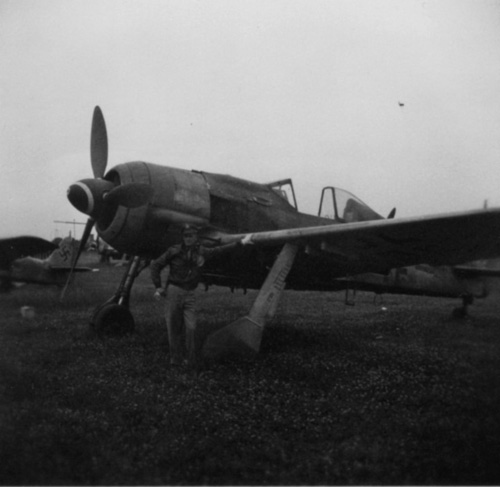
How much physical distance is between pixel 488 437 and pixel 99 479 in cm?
243

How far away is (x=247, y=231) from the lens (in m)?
6.54

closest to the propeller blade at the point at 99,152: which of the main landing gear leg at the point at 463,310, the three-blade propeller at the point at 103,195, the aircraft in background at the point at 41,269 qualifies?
the three-blade propeller at the point at 103,195

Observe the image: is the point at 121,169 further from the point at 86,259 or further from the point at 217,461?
the point at 86,259

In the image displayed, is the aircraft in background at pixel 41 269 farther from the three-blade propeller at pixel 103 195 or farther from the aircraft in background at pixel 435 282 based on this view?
the aircraft in background at pixel 435 282

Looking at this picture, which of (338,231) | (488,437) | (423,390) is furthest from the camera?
(338,231)

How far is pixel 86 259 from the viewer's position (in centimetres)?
2964

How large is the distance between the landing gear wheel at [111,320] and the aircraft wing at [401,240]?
2.07 meters

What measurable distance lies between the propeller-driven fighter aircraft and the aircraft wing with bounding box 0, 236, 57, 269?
99 cm

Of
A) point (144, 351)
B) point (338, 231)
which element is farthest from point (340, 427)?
point (144, 351)

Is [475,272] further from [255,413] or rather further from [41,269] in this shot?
[41,269]

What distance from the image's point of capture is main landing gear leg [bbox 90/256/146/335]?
22.1 ft

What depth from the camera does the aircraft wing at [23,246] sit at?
7373 millimetres

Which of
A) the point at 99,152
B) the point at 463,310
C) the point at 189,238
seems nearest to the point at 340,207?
the point at 189,238

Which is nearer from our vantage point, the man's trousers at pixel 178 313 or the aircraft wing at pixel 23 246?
the man's trousers at pixel 178 313
